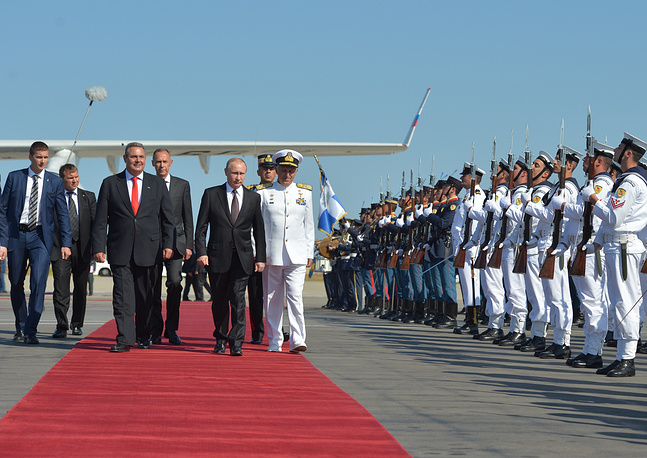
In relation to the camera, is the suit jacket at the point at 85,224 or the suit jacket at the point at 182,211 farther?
the suit jacket at the point at 85,224

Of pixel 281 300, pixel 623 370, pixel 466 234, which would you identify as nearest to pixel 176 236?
pixel 281 300

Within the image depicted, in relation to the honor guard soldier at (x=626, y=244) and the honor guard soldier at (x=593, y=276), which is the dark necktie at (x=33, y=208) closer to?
the honor guard soldier at (x=593, y=276)

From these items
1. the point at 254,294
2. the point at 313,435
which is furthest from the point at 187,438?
the point at 254,294

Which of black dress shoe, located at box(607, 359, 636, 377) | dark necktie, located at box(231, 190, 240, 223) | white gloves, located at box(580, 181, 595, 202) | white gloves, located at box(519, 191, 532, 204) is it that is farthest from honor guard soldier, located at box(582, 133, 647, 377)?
dark necktie, located at box(231, 190, 240, 223)

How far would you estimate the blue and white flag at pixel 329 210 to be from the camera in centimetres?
1983

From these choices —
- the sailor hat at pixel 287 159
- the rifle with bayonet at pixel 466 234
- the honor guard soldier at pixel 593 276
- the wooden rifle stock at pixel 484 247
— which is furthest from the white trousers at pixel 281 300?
the rifle with bayonet at pixel 466 234

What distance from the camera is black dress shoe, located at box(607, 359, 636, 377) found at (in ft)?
24.7

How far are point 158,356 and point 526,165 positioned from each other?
191 inches

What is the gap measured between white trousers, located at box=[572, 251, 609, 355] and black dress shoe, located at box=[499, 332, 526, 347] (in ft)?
7.03

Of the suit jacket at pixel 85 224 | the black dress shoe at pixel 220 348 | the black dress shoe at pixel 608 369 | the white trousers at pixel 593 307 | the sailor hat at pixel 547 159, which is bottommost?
the black dress shoe at pixel 608 369

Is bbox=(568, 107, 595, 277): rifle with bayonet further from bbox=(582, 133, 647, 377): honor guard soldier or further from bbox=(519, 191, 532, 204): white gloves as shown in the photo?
bbox=(519, 191, 532, 204): white gloves

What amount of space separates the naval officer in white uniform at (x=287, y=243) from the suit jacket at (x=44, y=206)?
2.17m

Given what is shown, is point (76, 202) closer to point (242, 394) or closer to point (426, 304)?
point (242, 394)

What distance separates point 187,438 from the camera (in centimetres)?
454
